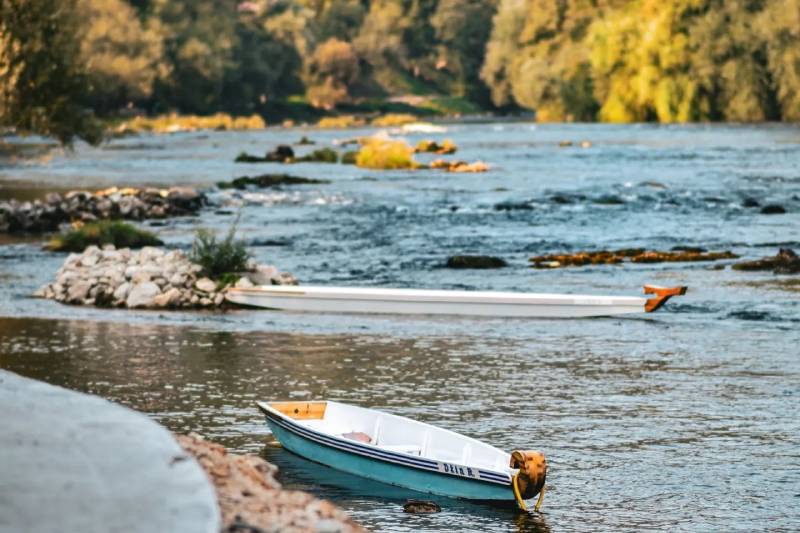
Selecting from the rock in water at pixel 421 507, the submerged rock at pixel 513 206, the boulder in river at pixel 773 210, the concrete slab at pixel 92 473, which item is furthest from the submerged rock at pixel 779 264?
the concrete slab at pixel 92 473

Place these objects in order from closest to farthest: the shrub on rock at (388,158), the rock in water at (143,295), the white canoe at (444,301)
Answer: the white canoe at (444,301) < the rock in water at (143,295) < the shrub on rock at (388,158)

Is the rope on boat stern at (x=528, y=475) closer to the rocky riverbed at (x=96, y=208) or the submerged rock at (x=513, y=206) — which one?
the rocky riverbed at (x=96, y=208)

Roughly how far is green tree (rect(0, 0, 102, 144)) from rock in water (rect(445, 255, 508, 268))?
17.8 meters

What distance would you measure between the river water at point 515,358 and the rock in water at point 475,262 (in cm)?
56

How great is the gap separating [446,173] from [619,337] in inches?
1834

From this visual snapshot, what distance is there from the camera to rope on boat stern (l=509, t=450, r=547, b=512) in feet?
41.0

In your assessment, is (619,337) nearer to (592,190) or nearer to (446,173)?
(592,190)

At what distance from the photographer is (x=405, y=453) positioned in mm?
13383

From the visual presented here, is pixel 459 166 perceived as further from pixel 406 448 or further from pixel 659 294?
pixel 406 448

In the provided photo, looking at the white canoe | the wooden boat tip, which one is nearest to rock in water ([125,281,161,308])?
→ the white canoe

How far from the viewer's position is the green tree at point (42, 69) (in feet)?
148

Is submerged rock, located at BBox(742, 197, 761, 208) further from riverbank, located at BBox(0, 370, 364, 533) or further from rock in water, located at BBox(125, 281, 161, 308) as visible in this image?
riverbank, located at BBox(0, 370, 364, 533)

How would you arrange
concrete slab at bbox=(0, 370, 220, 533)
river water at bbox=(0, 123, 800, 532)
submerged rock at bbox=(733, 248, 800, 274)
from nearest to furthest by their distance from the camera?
concrete slab at bbox=(0, 370, 220, 533)
river water at bbox=(0, 123, 800, 532)
submerged rock at bbox=(733, 248, 800, 274)

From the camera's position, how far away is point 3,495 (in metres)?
6.76
